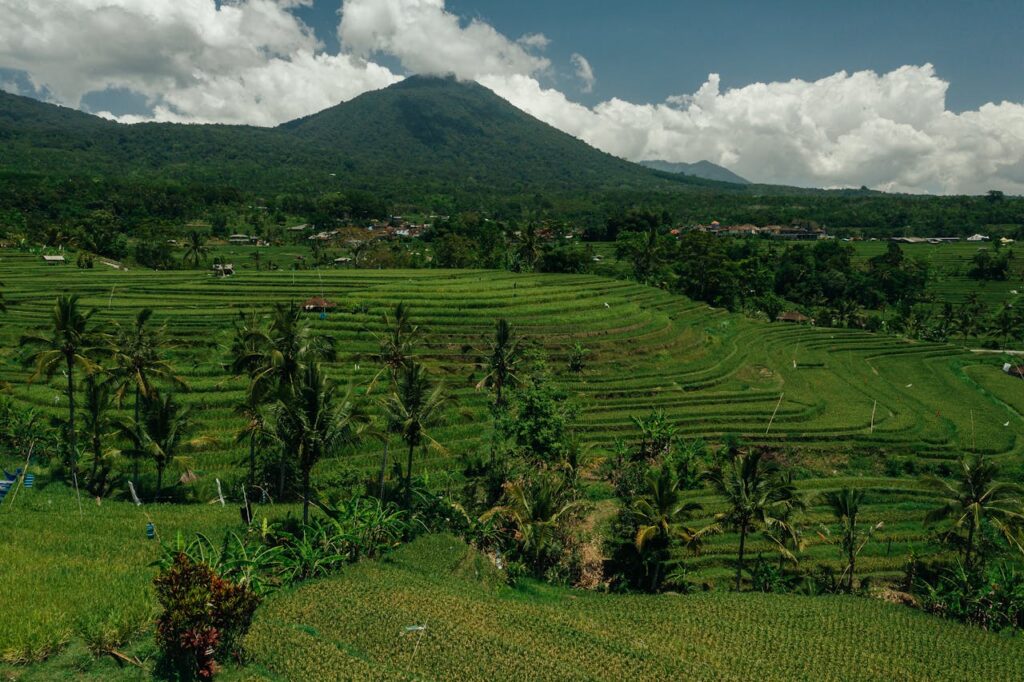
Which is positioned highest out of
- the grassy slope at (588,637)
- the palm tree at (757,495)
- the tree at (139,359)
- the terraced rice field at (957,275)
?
the terraced rice field at (957,275)

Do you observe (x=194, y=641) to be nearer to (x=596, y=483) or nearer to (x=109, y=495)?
(x=109, y=495)

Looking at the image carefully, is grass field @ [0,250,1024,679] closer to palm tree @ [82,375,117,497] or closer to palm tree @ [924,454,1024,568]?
palm tree @ [82,375,117,497]

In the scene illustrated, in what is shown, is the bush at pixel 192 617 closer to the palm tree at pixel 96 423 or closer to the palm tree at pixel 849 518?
the palm tree at pixel 96 423

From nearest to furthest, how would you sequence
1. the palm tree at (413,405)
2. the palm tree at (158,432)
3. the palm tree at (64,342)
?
the palm tree at (64,342), the palm tree at (413,405), the palm tree at (158,432)

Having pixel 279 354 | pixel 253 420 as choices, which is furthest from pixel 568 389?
pixel 279 354

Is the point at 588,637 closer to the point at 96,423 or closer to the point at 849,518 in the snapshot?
the point at 849,518

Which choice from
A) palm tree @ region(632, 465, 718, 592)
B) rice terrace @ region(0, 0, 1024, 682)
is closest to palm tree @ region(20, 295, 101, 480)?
rice terrace @ region(0, 0, 1024, 682)

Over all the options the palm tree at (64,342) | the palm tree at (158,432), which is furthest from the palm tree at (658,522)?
the palm tree at (64,342)
